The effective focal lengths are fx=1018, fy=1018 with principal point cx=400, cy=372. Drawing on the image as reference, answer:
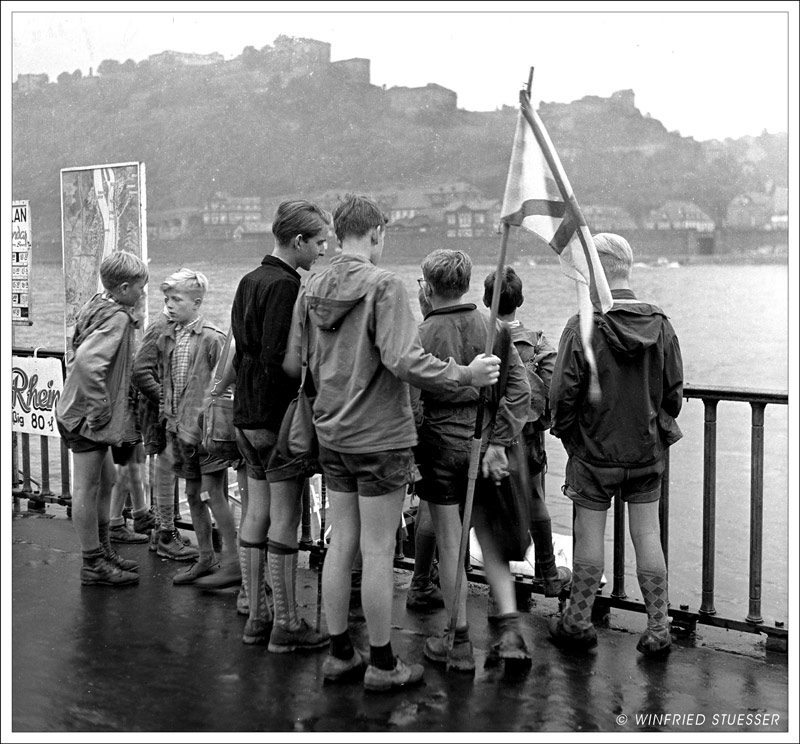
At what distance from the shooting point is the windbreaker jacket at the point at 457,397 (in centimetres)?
349

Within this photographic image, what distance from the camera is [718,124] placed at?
2739 inches

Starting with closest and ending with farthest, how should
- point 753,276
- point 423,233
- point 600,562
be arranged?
point 600,562 < point 423,233 < point 753,276

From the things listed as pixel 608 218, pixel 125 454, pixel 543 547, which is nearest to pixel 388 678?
pixel 543 547

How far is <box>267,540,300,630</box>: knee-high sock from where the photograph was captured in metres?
3.70

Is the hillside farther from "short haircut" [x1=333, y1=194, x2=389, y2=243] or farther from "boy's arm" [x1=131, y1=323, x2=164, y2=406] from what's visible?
"short haircut" [x1=333, y1=194, x2=389, y2=243]

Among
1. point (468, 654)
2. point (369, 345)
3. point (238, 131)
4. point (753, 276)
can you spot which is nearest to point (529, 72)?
point (369, 345)

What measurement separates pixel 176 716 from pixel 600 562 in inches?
63.4

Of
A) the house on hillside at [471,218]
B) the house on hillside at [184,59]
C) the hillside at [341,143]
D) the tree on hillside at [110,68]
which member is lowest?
the house on hillside at [471,218]

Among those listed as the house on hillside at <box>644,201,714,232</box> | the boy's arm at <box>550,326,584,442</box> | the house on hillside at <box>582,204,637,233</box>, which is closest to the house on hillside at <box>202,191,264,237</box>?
the house on hillside at <box>582,204,637,233</box>

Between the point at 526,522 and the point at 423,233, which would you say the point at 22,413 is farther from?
the point at 423,233

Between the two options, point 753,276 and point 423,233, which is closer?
point 423,233

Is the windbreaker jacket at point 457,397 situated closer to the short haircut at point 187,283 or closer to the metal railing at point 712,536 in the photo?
the metal railing at point 712,536

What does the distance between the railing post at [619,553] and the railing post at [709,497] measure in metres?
0.32

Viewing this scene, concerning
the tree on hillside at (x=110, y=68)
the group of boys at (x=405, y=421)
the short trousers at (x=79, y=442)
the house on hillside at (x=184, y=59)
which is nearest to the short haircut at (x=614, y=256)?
the group of boys at (x=405, y=421)
